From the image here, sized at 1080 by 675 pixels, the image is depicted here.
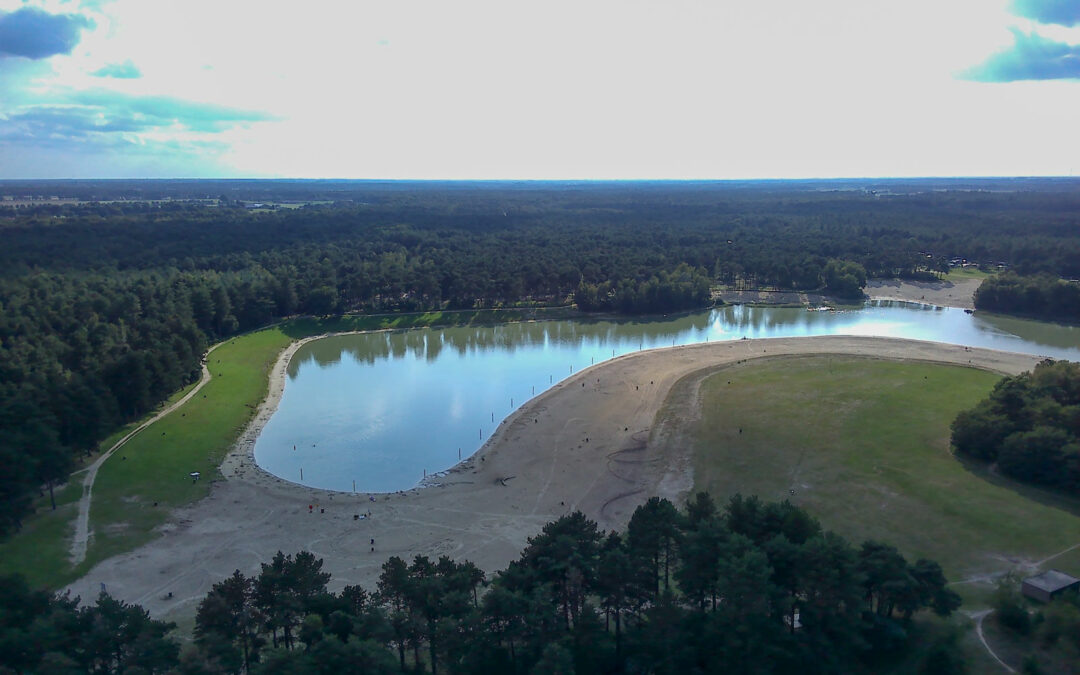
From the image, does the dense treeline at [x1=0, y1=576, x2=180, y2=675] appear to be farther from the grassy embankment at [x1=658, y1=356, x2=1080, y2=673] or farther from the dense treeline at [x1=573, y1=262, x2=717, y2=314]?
the dense treeline at [x1=573, y1=262, x2=717, y2=314]

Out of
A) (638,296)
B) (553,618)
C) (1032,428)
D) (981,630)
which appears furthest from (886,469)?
(638,296)

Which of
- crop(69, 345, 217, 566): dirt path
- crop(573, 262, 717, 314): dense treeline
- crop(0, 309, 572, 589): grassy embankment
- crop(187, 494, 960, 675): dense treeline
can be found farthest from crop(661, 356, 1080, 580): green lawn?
crop(69, 345, 217, 566): dirt path

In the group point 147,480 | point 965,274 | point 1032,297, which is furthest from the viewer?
point 965,274

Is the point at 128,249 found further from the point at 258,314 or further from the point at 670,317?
the point at 670,317

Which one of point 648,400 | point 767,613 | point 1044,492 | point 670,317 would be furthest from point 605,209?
point 767,613

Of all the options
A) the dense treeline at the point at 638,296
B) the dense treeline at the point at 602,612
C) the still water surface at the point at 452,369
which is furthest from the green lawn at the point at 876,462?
the dense treeline at the point at 638,296

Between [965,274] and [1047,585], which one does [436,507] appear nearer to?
[1047,585]
